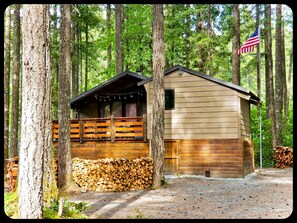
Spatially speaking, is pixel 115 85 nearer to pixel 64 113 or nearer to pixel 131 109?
pixel 131 109

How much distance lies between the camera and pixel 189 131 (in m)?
16.1

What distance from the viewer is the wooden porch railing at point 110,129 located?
16156mm

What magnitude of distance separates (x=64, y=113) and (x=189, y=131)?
242 inches

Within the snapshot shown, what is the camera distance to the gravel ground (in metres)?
8.34

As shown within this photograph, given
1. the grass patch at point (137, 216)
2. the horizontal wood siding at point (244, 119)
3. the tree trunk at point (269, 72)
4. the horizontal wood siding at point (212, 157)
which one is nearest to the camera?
the grass patch at point (137, 216)

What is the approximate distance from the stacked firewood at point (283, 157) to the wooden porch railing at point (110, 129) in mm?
8493

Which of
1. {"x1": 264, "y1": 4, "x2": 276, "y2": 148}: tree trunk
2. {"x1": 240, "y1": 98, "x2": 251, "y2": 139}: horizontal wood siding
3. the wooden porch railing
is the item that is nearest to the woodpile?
the wooden porch railing

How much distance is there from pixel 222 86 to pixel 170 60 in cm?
1172

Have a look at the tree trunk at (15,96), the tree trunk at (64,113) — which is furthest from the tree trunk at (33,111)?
the tree trunk at (15,96)

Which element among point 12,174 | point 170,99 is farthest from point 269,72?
point 12,174

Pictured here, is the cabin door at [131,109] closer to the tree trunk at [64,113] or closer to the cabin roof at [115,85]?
the cabin roof at [115,85]

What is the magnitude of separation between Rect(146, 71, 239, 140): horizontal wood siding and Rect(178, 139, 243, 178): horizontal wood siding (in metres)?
0.30

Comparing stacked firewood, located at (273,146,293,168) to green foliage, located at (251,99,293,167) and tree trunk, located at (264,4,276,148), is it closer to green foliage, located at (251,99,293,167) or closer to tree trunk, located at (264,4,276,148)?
tree trunk, located at (264,4,276,148)

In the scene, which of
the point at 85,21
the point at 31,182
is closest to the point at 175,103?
the point at 31,182
